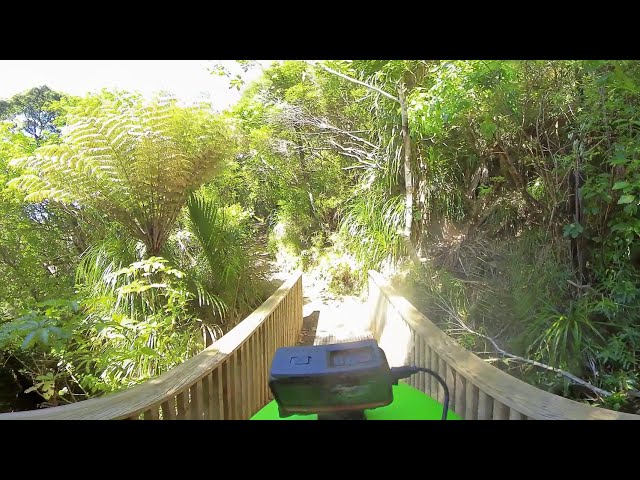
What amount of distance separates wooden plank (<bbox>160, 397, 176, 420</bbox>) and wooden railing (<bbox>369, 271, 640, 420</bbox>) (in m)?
0.83

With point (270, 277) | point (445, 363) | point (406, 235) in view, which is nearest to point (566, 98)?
point (406, 235)

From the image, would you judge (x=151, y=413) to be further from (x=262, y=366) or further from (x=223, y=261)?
(x=223, y=261)

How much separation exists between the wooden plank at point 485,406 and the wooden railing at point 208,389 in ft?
2.93

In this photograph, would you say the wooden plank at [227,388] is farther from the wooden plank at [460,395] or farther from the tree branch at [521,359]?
the tree branch at [521,359]

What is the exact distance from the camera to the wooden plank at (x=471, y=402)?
1.08 meters

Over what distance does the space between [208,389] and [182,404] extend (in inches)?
7.9

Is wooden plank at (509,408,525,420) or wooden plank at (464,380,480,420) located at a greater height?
wooden plank at (509,408,525,420)

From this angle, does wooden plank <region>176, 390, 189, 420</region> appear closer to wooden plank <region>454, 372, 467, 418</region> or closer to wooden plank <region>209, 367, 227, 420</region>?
wooden plank <region>209, 367, 227, 420</region>

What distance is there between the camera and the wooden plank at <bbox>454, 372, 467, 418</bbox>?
1.13 meters

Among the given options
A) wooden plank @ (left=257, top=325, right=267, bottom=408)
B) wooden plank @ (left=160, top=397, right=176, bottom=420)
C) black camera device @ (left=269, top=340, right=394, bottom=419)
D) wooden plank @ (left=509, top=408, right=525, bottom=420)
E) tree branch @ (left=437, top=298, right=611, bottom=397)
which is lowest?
tree branch @ (left=437, top=298, right=611, bottom=397)

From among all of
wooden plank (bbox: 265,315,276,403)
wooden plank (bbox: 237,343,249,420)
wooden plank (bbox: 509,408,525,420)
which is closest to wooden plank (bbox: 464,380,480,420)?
wooden plank (bbox: 509,408,525,420)

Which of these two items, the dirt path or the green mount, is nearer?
the green mount

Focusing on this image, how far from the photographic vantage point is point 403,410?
0.77m
